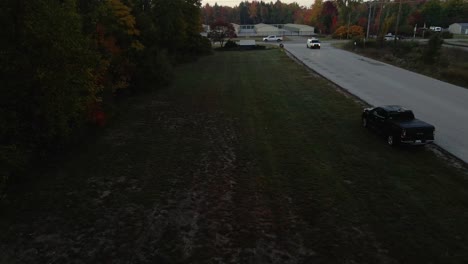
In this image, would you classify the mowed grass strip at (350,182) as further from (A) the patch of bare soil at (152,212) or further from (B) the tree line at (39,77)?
(B) the tree line at (39,77)

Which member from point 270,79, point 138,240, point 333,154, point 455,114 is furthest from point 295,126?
point 270,79

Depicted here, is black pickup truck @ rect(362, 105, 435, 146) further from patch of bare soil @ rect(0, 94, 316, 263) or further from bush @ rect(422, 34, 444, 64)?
bush @ rect(422, 34, 444, 64)

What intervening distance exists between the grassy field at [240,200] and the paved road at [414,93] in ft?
10.8

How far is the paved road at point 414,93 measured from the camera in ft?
54.2

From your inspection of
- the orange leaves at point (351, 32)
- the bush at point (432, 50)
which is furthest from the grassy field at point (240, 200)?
the orange leaves at point (351, 32)

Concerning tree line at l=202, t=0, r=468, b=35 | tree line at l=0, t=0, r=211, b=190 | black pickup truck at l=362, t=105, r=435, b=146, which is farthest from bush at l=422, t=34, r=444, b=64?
tree line at l=202, t=0, r=468, b=35

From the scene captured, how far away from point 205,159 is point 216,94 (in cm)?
1297

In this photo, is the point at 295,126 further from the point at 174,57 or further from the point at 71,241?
the point at 174,57

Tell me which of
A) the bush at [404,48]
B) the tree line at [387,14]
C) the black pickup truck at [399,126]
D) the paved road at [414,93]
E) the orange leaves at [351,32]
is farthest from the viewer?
the tree line at [387,14]

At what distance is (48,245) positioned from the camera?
333 inches

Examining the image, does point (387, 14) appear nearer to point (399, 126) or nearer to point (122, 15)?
point (122, 15)

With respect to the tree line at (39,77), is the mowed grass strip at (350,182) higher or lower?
lower

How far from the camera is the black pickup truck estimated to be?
14125 mm

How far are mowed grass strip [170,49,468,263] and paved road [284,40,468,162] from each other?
9.00 feet
